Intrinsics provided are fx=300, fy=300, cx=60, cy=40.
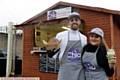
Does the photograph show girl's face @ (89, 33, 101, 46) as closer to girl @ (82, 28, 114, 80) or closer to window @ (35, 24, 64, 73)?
girl @ (82, 28, 114, 80)

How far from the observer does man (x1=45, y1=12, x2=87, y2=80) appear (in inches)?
Result: 118

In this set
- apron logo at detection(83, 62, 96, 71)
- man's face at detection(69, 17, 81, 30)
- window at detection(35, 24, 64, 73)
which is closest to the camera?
apron logo at detection(83, 62, 96, 71)

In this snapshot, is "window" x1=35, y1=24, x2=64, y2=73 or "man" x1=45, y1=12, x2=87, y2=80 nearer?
"man" x1=45, y1=12, x2=87, y2=80

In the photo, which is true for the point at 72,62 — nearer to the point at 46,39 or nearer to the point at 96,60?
the point at 96,60

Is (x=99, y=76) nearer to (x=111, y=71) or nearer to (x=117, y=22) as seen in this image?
(x=111, y=71)

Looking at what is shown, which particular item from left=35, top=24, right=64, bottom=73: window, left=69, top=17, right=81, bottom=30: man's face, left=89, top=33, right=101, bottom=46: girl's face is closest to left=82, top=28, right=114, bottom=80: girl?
left=89, top=33, right=101, bottom=46: girl's face

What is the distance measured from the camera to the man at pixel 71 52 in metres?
3.01

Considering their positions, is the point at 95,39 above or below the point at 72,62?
above

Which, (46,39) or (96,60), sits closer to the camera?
(96,60)

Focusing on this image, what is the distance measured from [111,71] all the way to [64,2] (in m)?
6.87

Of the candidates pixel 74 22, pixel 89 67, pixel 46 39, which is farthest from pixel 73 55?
pixel 46 39

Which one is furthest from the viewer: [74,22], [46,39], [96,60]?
[46,39]

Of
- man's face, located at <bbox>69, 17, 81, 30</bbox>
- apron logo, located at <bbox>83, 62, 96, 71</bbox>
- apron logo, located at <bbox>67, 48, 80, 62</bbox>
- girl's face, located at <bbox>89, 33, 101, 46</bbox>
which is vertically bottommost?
apron logo, located at <bbox>83, 62, 96, 71</bbox>

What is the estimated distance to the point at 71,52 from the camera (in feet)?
9.93
